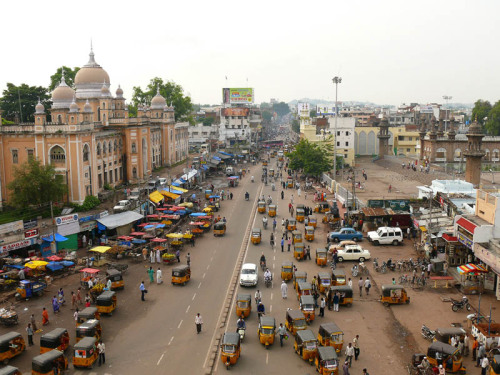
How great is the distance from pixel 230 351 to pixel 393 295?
1061 cm

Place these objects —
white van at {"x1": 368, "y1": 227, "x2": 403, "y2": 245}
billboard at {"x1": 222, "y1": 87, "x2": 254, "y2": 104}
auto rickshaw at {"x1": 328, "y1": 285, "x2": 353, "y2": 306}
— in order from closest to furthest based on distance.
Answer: auto rickshaw at {"x1": 328, "y1": 285, "x2": 353, "y2": 306} → white van at {"x1": 368, "y1": 227, "x2": 403, "y2": 245} → billboard at {"x1": 222, "y1": 87, "x2": 254, "y2": 104}

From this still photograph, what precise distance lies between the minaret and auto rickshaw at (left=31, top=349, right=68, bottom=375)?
160ft

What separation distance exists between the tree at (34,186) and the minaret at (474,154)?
141 ft

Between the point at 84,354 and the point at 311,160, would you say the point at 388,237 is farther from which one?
the point at 311,160

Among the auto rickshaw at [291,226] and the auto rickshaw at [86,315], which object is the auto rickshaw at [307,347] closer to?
the auto rickshaw at [86,315]

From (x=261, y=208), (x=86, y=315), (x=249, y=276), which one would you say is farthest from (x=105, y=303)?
(x=261, y=208)

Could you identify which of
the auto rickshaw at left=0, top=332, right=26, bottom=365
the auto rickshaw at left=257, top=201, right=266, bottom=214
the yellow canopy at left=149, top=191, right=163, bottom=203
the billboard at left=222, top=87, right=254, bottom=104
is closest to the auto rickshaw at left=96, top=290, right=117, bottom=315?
the auto rickshaw at left=0, top=332, right=26, bottom=365

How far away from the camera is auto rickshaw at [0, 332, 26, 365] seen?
1991 cm

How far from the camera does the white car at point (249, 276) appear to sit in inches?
1128

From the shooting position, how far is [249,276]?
2894 centimetres

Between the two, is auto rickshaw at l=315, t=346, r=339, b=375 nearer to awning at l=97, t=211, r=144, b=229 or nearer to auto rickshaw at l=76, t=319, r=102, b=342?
auto rickshaw at l=76, t=319, r=102, b=342

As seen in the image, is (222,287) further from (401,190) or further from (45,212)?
(401,190)

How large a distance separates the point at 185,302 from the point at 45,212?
20.0 metres

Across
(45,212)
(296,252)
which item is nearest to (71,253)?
(45,212)
